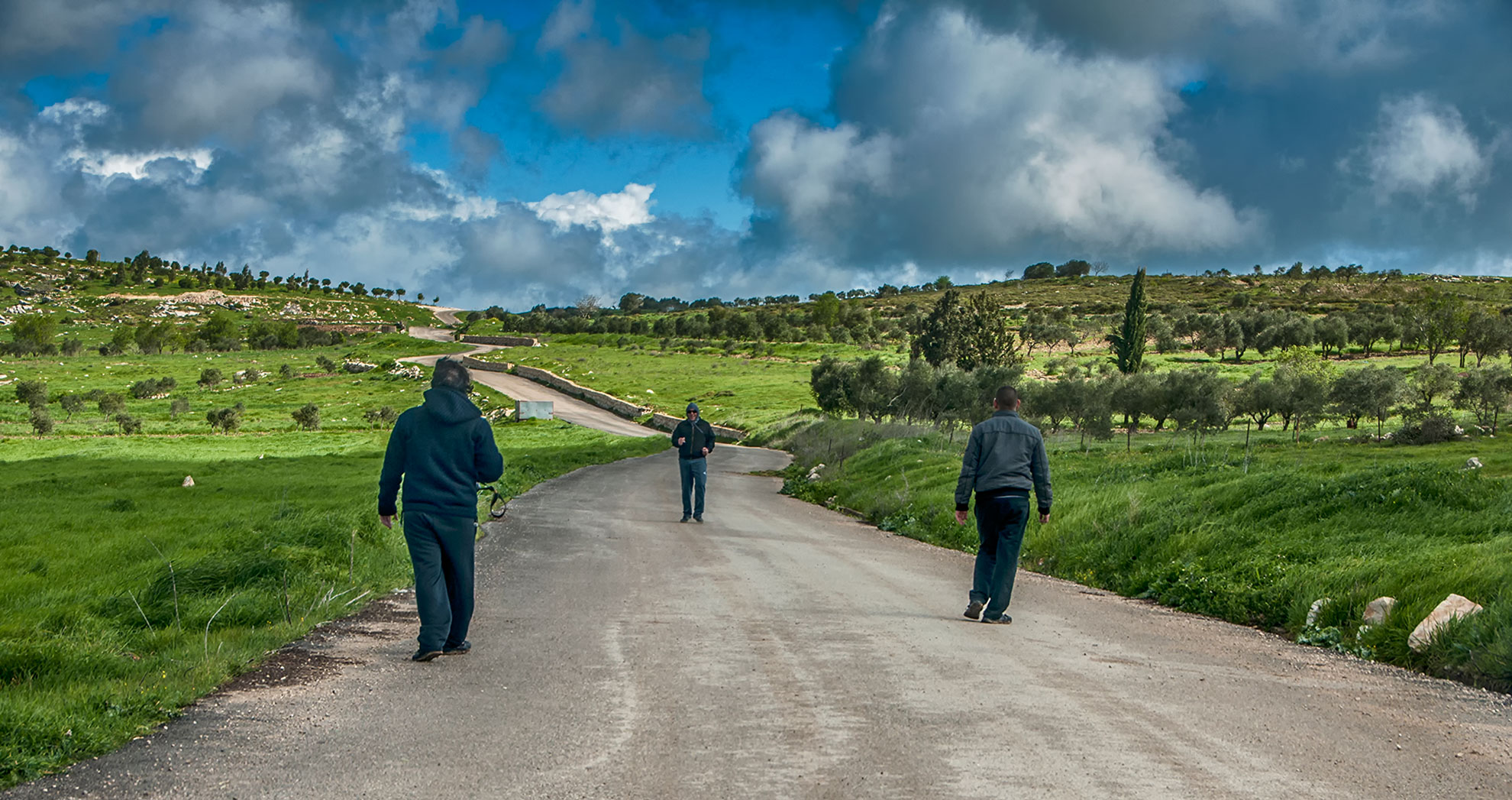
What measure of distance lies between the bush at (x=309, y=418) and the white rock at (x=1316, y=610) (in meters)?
61.1

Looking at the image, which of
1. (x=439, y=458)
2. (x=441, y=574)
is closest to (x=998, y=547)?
(x=441, y=574)

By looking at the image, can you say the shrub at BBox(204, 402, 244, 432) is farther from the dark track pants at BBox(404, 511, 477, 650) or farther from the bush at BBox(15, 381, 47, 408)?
the dark track pants at BBox(404, 511, 477, 650)

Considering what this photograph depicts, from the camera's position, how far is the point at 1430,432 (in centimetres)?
3944

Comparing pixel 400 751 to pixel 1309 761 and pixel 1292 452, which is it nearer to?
pixel 1309 761

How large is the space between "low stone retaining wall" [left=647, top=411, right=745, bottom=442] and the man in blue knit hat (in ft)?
141

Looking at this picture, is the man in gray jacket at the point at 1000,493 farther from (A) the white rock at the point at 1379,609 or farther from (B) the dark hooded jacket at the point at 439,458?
(B) the dark hooded jacket at the point at 439,458

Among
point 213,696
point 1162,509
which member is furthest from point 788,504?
point 213,696

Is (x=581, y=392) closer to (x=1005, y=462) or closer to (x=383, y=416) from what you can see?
(x=383, y=416)

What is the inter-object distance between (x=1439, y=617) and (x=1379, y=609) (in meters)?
0.75

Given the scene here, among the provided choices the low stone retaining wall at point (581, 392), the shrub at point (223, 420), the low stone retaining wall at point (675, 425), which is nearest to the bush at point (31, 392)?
the shrub at point (223, 420)

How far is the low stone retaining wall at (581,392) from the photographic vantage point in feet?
257

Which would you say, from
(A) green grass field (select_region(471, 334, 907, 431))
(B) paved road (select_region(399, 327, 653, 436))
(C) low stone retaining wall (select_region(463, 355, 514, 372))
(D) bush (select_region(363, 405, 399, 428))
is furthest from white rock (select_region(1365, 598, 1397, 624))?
(C) low stone retaining wall (select_region(463, 355, 514, 372))

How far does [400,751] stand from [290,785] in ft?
2.06

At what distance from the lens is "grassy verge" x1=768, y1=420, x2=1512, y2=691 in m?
8.46
